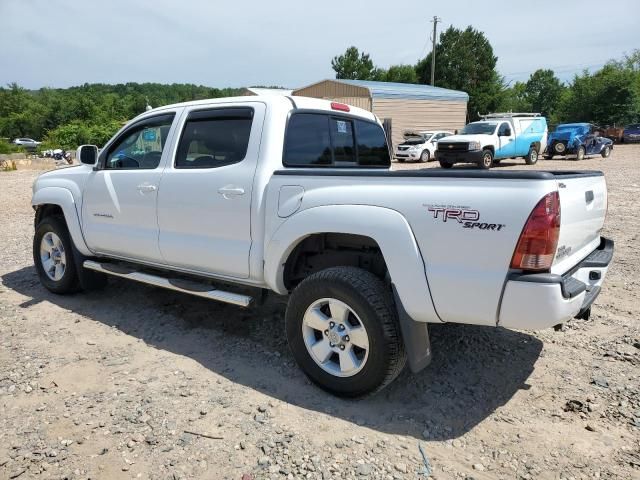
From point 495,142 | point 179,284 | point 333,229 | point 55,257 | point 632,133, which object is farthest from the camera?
point 632,133

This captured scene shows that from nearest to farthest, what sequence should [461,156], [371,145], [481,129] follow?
[371,145] < [461,156] < [481,129]

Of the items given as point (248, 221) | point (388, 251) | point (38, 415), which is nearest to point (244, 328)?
point (248, 221)

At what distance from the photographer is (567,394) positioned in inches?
125

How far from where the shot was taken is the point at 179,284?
3969 mm

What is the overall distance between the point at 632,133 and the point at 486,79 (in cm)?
2020

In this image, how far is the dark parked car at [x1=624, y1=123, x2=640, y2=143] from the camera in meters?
37.7

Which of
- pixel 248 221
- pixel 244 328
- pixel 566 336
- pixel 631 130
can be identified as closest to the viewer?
pixel 248 221

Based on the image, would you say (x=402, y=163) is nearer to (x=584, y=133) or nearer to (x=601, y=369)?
(x=584, y=133)

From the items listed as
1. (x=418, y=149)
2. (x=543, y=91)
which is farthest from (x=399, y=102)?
(x=543, y=91)

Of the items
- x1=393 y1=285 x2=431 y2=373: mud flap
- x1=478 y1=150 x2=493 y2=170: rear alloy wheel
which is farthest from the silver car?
x1=393 y1=285 x2=431 y2=373: mud flap

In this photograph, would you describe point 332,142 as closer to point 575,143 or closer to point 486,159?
point 486,159

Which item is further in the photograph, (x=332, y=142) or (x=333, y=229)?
(x=332, y=142)

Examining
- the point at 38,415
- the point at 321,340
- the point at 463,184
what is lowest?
the point at 38,415

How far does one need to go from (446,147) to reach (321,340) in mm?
17656
